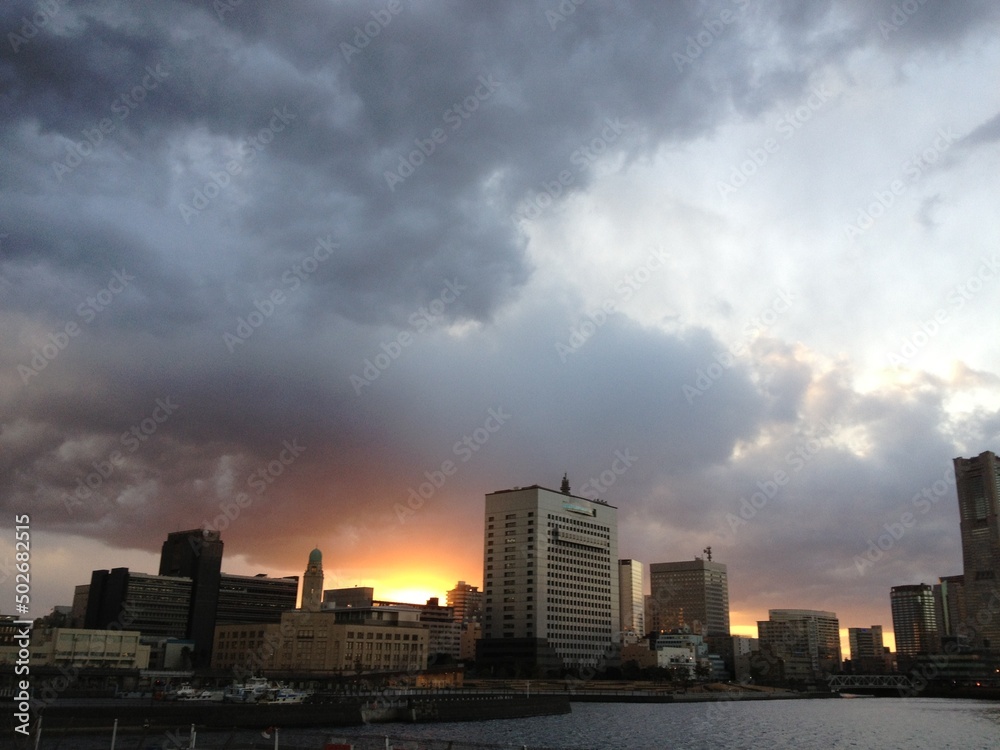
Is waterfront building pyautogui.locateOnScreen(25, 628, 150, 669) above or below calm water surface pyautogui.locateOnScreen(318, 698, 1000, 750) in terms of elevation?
above

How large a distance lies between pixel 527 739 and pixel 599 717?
54.6 meters

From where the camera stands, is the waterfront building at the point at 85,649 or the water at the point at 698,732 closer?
the water at the point at 698,732

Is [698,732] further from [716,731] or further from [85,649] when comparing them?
[85,649]

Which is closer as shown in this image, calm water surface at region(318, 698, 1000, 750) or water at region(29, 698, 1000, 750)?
water at region(29, 698, 1000, 750)

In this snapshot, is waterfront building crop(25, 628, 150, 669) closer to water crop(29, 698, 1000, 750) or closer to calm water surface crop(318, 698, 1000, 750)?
water crop(29, 698, 1000, 750)

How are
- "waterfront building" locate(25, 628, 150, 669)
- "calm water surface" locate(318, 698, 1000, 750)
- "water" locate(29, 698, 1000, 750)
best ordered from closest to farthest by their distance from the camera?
"water" locate(29, 698, 1000, 750) < "calm water surface" locate(318, 698, 1000, 750) < "waterfront building" locate(25, 628, 150, 669)

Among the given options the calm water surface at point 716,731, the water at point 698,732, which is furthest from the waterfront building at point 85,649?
the calm water surface at point 716,731

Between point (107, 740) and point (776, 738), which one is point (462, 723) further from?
point (107, 740)

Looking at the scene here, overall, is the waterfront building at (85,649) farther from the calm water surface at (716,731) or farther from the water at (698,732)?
the calm water surface at (716,731)

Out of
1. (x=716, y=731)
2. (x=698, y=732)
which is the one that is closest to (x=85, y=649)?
(x=698, y=732)

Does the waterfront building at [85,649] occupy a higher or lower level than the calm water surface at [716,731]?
higher

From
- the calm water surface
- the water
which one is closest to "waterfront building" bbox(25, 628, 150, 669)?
the water

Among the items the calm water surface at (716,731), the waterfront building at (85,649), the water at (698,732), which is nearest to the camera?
the water at (698,732)

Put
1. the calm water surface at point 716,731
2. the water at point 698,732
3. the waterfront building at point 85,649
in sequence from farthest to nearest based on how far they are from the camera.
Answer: the waterfront building at point 85,649 < the calm water surface at point 716,731 < the water at point 698,732
